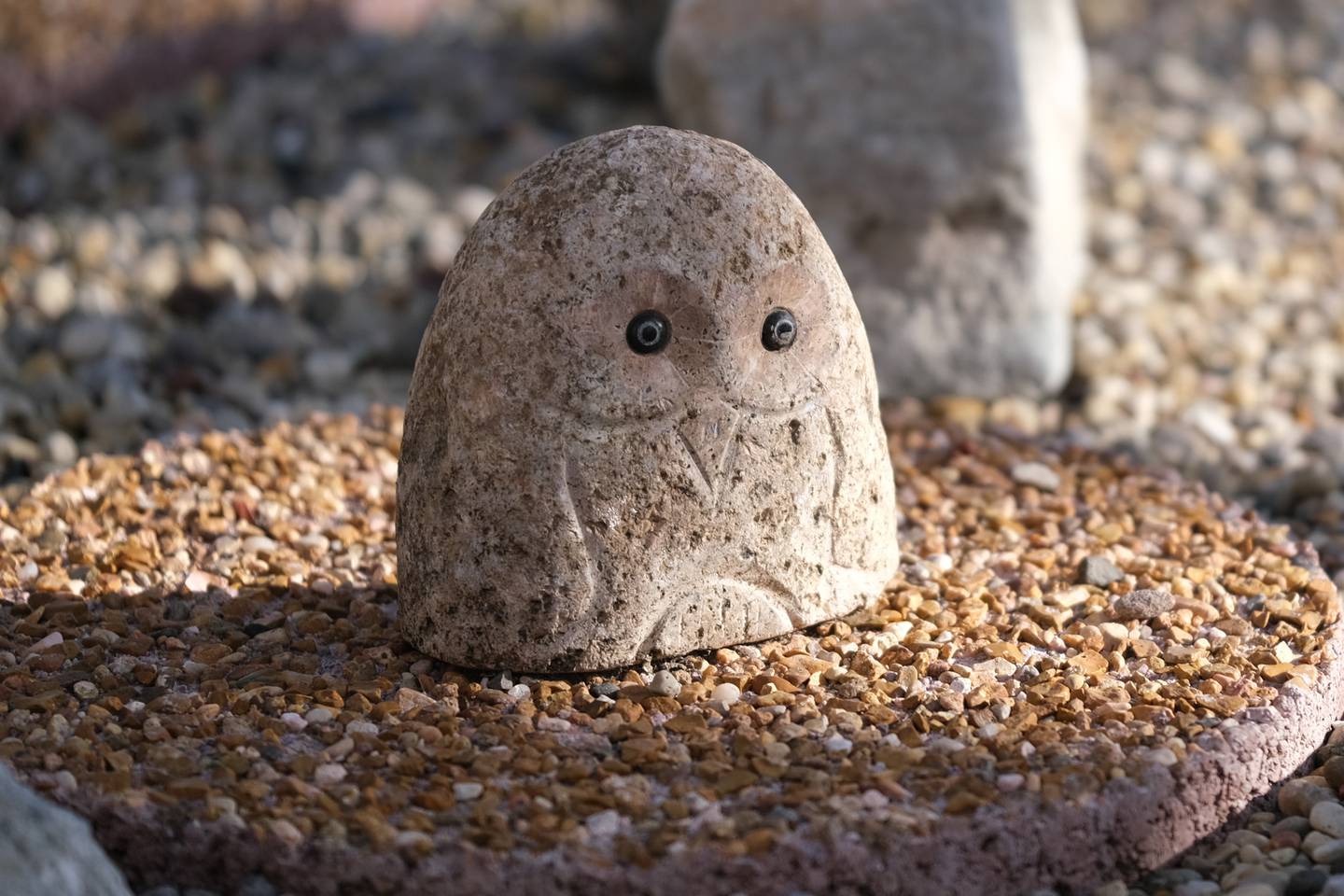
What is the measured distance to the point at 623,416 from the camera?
3145 mm

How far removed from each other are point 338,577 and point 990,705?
5.09 feet

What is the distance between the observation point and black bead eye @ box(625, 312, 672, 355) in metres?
3.15

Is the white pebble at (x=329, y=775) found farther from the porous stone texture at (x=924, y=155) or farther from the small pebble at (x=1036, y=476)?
the porous stone texture at (x=924, y=155)

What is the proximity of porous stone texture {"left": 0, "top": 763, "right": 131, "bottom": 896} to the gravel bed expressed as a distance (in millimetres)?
232

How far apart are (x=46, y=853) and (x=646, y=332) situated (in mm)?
1390

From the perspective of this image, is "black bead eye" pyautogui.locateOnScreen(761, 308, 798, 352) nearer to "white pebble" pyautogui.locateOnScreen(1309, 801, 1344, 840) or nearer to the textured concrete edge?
the textured concrete edge

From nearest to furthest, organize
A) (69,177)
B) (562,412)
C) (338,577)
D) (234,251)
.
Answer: (562,412) < (338,577) < (234,251) < (69,177)

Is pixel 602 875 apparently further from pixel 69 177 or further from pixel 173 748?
pixel 69 177

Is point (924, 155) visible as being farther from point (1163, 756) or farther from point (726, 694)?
point (1163, 756)

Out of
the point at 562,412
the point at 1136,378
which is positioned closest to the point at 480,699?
the point at 562,412

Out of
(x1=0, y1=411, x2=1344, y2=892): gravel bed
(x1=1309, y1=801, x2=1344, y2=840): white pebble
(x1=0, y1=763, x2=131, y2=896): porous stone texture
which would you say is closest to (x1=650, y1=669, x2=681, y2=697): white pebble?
(x1=0, y1=411, x2=1344, y2=892): gravel bed

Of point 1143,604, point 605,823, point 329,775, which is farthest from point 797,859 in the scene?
point 1143,604

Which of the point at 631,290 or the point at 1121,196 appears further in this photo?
the point at 1121,196

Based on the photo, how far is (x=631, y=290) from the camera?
3.15m
